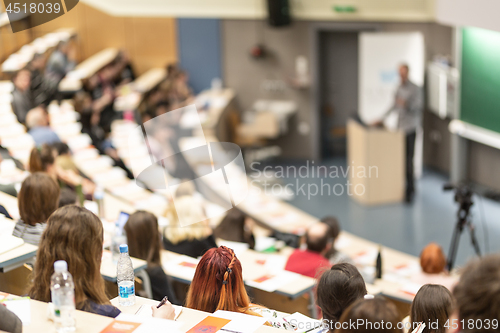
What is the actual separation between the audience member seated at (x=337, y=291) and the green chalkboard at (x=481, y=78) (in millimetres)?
5401

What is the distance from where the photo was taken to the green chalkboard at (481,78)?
7230mm

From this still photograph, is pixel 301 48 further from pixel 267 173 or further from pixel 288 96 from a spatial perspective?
pixel 267 173

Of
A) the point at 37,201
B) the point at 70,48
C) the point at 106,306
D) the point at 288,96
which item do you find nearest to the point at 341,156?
the point at 288,96

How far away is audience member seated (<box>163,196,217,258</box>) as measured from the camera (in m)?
4.34

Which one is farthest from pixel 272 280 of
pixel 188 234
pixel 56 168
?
pixel 56 168

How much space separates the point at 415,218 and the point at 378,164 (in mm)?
827

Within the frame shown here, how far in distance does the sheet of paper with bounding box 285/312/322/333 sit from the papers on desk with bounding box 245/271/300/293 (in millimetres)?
763

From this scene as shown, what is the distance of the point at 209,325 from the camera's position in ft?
7.74

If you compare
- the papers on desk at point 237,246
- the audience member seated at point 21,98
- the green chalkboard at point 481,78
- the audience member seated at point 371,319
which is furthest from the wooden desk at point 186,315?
the green chalkboard at point 481,78

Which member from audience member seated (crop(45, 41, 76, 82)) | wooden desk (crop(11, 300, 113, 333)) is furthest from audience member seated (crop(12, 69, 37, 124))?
wooden desk (crop(11, 300, 113, 333))

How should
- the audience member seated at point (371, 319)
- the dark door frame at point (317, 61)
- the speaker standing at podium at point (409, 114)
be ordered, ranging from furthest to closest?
the dark door frame at point (317, 61) < the speaker standing at podium at point (409, 114) < the audience member seated at point (371, 319)

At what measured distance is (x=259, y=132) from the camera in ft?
31.2

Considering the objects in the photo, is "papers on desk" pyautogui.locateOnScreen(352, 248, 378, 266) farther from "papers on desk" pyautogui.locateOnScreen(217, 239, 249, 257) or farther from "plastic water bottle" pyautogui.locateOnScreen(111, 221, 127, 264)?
"plastic water bottle" pyautogui.locateOnScreen(111, 221, 127, 264)

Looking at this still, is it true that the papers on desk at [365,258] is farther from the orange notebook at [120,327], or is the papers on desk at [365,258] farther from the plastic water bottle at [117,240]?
the orange notebook at [120,327]
